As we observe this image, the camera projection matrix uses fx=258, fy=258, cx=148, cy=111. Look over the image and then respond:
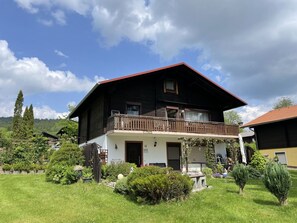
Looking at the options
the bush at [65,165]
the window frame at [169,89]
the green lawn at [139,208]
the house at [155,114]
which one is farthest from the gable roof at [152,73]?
the green lawn at [139,208]

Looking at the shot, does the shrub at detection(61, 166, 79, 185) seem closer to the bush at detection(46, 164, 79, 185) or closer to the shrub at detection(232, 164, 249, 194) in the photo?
the bush at detection(46, 164, 79, 185)

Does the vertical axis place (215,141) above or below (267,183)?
above

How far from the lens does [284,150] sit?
2325cm

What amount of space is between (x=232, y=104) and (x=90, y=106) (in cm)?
1128

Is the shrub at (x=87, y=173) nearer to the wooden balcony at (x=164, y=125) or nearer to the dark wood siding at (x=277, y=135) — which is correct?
the wooden balcony at (x=164, y=125)

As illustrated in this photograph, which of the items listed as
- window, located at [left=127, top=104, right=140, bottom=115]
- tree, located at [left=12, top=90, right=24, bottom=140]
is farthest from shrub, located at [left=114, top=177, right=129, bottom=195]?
tree, located at [left=12, top=90, right=24, bottom=140]

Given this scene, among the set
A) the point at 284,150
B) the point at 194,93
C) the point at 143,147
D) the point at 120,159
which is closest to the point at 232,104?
the point at 194,93

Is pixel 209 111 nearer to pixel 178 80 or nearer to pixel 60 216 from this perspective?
pixel 178 80

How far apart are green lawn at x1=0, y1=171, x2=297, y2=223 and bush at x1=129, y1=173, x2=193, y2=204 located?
306mm

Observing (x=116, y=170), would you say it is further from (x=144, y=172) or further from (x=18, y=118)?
(x=18, y=118)

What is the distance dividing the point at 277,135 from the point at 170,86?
1234cm

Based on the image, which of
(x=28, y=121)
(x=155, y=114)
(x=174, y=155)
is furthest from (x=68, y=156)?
(x=28, y=121)

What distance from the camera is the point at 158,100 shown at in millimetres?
18078

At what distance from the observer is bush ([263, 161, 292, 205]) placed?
696 centimetres
